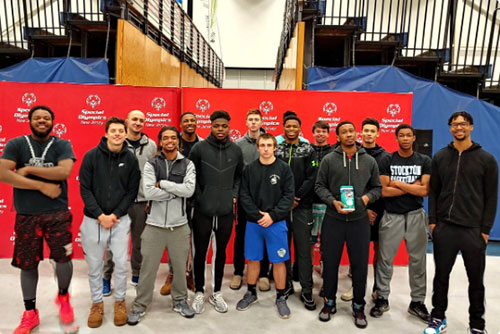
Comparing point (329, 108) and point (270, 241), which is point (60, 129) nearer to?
point (270, 241)

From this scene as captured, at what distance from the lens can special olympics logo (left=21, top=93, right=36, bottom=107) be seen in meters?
3.75

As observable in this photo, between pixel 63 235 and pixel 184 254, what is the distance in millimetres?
933

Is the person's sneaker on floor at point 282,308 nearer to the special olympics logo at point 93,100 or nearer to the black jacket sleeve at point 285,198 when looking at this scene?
the black jacket sleeve at point 285,198

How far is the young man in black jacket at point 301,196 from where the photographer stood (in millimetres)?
2975

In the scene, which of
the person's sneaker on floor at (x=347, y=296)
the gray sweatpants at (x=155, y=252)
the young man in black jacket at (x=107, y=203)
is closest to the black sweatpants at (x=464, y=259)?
the person's sneaker on floor at (x=347, y=296)

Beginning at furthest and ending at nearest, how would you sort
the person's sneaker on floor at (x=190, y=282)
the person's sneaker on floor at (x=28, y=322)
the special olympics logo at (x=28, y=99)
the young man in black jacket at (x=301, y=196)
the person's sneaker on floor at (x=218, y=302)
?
the special olympics logo at (x=28, y=99) < the person's sneaker on floor at (x=190, y=282) < the young man in black jacket at (x=301, y=196) < the person's sneaker on floor at (x=218, y=302) < the person's sneaker on floor at (x=28, y=322)

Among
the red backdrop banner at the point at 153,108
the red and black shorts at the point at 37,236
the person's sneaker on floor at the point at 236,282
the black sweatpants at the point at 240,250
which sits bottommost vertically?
the person's sneaker on floor at the point at 236,282

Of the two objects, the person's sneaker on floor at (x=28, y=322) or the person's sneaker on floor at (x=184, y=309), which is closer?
the person's sneaker on floor at (x=28, y=322)

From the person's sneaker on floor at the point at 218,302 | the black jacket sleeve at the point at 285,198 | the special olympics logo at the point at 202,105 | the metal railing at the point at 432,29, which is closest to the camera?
the black jacket sleeve at the point at 285,198

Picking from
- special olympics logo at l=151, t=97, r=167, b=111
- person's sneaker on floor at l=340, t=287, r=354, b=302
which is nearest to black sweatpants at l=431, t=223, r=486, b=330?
person's sneaker on floor at l=340, t=287, r=354, b=302

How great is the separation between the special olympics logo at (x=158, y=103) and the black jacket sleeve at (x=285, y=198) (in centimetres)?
187

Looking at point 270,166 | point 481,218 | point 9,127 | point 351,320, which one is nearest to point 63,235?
point 270,166

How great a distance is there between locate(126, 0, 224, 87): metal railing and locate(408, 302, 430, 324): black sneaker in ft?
17.2

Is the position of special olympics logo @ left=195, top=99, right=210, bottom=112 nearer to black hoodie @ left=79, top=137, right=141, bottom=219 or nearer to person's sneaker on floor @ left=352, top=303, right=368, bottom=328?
black hoodie @ left=79, top=137, right=141, bottom=219
